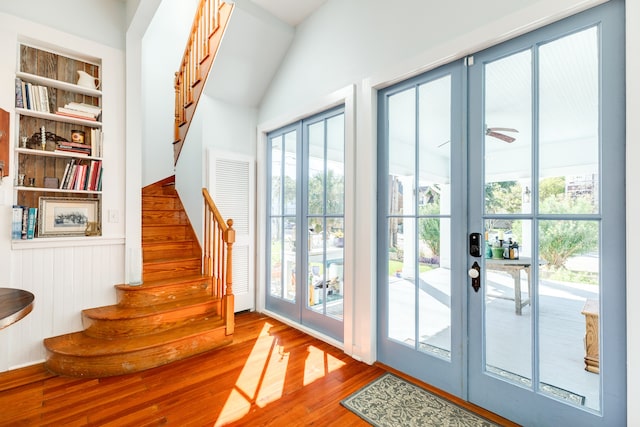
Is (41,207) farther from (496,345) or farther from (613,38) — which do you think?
(613,38)

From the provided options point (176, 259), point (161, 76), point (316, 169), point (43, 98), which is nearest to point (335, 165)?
point (316, 169)

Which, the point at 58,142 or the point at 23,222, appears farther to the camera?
the point at 58,142

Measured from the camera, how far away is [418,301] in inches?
88.0

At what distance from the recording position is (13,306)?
4.38 ft

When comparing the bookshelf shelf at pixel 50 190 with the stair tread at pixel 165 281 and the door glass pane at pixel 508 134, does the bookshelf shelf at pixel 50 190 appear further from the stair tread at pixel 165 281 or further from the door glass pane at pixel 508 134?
the door glass pane at pixel 508 134

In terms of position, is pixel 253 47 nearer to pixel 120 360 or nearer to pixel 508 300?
pixel 120 360

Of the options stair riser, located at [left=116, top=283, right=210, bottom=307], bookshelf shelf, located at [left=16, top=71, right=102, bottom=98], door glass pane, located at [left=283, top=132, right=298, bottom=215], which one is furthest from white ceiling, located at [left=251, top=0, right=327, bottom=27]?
stair riser, located at [left=116, top=283, right=210, bottom=307]

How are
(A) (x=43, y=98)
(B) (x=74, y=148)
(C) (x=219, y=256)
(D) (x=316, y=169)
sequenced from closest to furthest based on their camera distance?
(A) (x=43, y=98) < (B) (x=74, y=148) < (D) (x=316, y=169) < (C) (x=219, y=256)

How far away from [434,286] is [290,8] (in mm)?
2813

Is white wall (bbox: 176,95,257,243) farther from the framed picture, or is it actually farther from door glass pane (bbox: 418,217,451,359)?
door glass pane (bbox: 418,217,451,359)

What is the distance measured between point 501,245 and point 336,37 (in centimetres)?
219

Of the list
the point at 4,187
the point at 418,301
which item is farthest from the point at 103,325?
the point at 418,301

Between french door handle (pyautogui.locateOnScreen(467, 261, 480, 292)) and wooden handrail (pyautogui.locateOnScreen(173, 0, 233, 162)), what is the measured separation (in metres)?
2.99

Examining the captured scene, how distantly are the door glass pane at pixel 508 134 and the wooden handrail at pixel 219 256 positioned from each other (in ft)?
7.09
